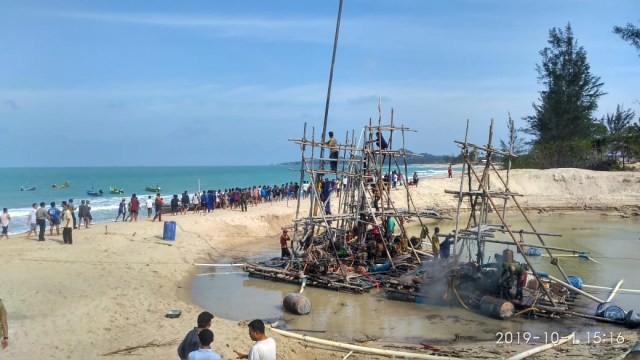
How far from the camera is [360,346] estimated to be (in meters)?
10.9

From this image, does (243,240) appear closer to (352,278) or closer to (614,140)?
(352,278)

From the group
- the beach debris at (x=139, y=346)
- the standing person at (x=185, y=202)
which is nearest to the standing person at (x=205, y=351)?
the beach debris at (x=139, y=346)

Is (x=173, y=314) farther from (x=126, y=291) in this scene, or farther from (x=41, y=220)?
(x=41, y=220)

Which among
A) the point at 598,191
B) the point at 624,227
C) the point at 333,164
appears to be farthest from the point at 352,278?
the point at 598,191

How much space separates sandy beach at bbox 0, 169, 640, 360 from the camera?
10.5m

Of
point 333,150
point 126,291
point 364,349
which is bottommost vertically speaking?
point 126,291

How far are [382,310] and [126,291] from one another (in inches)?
292

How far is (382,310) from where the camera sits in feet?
47.0

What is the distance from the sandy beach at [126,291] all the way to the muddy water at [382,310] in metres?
0.94

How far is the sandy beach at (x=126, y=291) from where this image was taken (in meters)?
10.5

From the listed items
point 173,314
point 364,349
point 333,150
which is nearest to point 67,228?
point 173,314

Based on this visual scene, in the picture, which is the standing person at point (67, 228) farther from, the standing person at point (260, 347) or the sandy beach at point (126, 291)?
the standing person at point (260, 347)

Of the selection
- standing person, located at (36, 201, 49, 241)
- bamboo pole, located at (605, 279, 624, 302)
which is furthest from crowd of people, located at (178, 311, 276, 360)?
standing person, located at (36, 201, 49, 241)

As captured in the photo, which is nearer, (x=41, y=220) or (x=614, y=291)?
(x=614, y=291)
